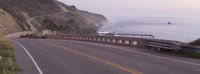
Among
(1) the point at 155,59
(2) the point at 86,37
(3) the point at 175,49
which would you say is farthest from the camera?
(2) the point at 86,37

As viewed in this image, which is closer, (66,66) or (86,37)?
(66,66)

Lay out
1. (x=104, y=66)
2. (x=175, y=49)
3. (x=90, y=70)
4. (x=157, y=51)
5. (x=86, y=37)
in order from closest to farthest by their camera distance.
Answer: (x=90, y=70) → (x=104, y=66) → (x=175, y=49) → (x=157, y=51) → (x=86, y=37)

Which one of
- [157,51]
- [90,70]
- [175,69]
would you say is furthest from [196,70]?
[157,51]

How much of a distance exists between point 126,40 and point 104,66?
18.6m

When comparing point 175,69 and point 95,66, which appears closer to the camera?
point 175,69

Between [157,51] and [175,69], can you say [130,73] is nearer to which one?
[175,69]

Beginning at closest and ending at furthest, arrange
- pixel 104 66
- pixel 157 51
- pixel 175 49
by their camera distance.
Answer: pixel 104 66 < pixel 175 49 < pixel 157 51

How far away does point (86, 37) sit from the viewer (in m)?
61.8

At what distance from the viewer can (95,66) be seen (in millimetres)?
23219

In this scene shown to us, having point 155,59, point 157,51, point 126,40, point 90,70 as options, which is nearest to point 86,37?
point 126,40

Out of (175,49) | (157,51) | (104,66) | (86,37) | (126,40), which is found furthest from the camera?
(86,37)

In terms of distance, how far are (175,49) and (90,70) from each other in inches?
375

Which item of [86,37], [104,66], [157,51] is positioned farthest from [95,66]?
[86,37]

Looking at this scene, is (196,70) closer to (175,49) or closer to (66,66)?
(66,66)
